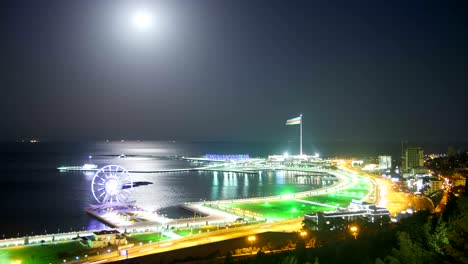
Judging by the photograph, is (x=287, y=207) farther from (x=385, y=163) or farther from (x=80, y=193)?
(x=385, y=163)

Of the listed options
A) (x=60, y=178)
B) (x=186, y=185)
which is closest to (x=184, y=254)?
(x=186, y=185)

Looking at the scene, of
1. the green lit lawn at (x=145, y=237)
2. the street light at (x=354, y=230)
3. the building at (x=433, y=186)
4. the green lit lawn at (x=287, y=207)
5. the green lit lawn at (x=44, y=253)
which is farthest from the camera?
the building at (x=433, y=186)

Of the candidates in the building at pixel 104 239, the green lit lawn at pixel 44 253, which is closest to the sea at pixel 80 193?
the green lit lawn at pixel 44 253

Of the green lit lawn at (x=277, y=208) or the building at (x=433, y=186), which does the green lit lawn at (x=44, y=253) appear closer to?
the green lit lawn at (x=277, y=208)

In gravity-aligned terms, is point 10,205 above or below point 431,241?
below

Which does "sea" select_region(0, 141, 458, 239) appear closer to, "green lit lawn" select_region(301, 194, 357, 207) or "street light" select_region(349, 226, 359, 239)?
"green lit lawn" select_region(301, 194, 357, 207)

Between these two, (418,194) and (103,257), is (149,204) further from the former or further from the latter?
(418,194)

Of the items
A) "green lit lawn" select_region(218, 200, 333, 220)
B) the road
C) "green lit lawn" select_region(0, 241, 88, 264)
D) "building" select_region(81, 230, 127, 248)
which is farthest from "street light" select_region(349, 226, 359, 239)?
"green lit lawn" select_region(0, 241, 88, 264)
